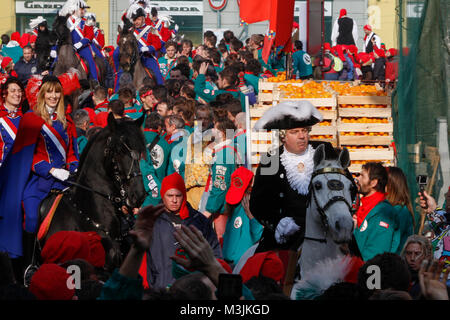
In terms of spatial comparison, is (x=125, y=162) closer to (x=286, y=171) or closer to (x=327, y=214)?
(x=286, y=171)

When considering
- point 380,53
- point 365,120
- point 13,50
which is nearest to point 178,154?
point 365,120

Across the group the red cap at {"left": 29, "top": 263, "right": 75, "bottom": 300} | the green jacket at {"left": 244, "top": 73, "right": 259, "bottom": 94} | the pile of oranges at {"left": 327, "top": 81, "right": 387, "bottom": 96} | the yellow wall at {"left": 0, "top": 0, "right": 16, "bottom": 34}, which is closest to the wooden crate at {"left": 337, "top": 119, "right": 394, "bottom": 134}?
the pile of oranges at {"left": 327, "top": 81, "right": 387, "bottom": 96}

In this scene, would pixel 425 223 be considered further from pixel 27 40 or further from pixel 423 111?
pixel 27 40

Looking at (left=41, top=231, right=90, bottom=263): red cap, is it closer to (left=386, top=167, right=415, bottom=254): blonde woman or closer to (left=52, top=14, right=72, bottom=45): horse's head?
(left=386, top=167, right=415, bottom=254): blonde woman

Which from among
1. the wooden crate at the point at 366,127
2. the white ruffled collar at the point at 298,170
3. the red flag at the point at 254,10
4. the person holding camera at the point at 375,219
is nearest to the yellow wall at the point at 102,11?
the red flag at the point at 254,10

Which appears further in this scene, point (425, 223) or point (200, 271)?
point (425, 223)

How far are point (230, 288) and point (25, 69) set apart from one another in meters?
17.1

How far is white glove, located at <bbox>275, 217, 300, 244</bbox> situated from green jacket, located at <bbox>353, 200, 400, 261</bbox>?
1821mm

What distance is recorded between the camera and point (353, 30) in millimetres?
22953

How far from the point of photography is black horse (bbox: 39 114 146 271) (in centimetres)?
721

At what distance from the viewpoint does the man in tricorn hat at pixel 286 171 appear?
19.8 feet

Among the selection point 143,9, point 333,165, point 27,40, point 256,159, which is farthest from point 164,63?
point 333,165

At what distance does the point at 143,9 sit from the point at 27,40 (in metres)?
5.69

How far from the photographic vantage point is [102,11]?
31719 millimetres
